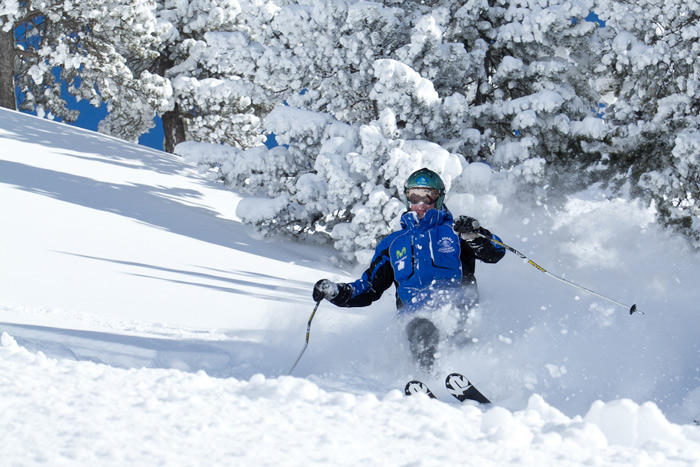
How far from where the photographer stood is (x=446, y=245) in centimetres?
572

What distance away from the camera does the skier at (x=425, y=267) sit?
18.1 feet

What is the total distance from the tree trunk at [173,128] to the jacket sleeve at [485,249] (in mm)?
21049

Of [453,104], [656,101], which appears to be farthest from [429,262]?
[656,101]

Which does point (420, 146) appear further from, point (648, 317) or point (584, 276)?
point (648, 317)

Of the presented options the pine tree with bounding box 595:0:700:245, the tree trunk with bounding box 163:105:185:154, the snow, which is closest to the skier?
the snow

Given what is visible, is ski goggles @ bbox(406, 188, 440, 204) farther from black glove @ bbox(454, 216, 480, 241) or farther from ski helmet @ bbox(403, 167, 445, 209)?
black glove @ bbox(454, 216, 480, 241)

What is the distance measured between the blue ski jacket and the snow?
1.05 feet

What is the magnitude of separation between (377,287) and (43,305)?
3157 millimetres

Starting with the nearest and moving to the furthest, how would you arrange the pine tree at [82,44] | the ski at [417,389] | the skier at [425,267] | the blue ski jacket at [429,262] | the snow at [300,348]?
the snow at [300,348]
the ski at [417,389]
the skier at [425,267]
the blue ski jacket at [429,262]
the pine tree at [82,44]

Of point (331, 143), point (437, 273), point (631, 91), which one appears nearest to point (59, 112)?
point (331, 143)

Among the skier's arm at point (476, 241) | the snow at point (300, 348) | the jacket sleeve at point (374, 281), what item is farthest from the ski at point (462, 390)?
the jacket sleeve at point (374, 281)

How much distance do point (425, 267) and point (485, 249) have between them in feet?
1.70

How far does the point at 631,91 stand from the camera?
51.2 ft

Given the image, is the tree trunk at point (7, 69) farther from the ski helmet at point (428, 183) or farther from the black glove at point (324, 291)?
the black glove at point (324, 291)
